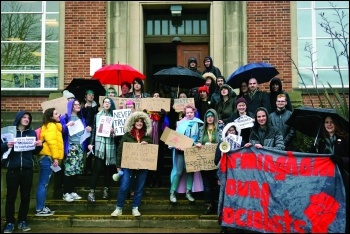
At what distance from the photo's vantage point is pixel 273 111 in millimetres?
8414

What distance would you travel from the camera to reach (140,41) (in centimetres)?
1261

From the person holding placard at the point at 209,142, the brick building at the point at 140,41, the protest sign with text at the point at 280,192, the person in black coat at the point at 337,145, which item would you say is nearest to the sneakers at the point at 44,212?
the person holding placard at the point at 209,142

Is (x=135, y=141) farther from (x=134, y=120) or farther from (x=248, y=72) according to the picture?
(x=248, y=72)

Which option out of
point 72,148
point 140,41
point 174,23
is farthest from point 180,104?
point 174,23

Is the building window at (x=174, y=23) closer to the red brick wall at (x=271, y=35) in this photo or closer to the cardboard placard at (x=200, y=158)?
the red brick wall at (x=271, y=35)

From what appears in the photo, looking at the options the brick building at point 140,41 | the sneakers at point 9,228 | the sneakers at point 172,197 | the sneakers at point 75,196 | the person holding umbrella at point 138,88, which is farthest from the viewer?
the brick building at point 140,41

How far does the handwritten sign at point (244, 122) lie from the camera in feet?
23.7

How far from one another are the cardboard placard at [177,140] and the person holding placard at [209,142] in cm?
18

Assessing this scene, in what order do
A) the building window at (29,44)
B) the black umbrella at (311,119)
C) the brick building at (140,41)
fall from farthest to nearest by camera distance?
the building window at (29,44) < the brick building at (140,41) < the black umbrella at (311,119)

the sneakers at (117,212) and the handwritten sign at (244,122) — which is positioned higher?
the handwritten sign at (244,122)

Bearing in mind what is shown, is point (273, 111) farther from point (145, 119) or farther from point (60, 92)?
point (60, 92)

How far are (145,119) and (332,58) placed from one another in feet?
24.5

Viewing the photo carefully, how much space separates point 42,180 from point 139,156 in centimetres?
173

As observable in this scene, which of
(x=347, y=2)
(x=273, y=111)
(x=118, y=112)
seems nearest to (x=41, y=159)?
(x=118, y=112)
